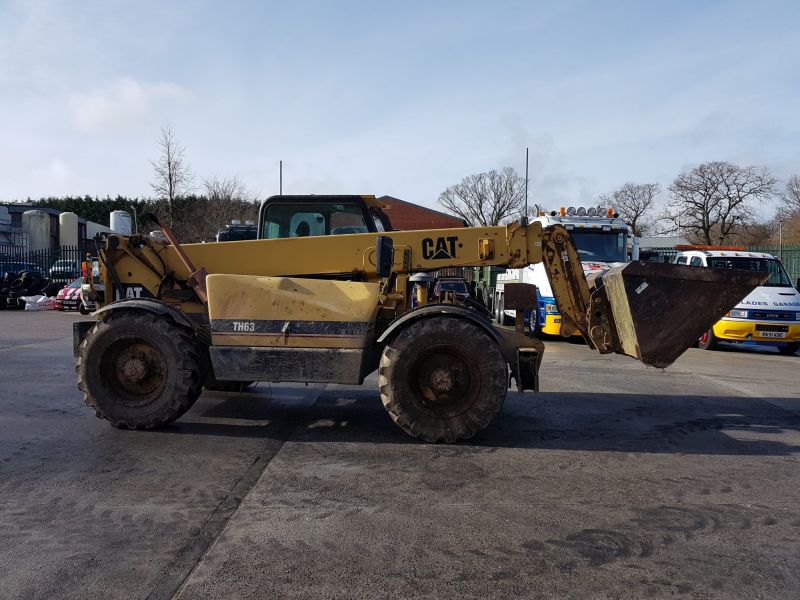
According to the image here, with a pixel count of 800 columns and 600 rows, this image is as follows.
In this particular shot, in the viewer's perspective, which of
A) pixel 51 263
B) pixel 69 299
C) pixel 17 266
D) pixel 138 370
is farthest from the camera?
pixel 51 263

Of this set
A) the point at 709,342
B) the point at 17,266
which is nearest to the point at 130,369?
the point at 709,342

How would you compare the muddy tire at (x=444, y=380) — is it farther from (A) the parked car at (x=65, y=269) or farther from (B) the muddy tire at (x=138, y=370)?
(A) the parked car at (x=65, y=269)

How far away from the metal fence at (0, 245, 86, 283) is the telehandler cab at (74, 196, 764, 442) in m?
25.2

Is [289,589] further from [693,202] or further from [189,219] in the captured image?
[693,202]

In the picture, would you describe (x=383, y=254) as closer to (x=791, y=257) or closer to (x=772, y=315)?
(x=772, y=315)

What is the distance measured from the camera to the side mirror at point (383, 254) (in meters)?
6.21

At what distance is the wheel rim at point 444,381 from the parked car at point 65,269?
27.7m

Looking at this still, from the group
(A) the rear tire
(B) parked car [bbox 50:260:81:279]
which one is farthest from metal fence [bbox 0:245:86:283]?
(A) the rear tire

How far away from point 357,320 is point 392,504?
6.72ft

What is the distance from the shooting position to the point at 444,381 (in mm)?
5879

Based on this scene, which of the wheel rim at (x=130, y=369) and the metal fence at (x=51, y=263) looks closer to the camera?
the wheel rim at (x=130, y=369)

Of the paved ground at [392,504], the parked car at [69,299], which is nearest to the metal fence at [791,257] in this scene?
the paved ground at [392,504]

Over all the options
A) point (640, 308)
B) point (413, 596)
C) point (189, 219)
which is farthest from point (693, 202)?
point (413, 596)

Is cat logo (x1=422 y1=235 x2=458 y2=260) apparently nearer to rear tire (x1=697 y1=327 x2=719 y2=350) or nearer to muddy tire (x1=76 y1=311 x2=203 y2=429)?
muddy tire (x1=76 y1=311 x2=203 y2=429)
